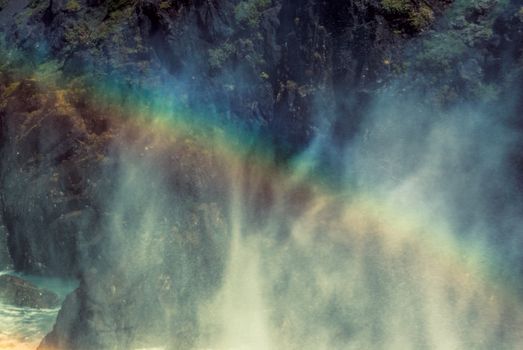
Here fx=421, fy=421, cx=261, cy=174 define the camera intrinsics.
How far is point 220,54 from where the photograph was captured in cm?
1109

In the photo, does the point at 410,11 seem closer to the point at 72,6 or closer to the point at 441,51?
the point at 441,51

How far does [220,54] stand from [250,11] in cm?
141

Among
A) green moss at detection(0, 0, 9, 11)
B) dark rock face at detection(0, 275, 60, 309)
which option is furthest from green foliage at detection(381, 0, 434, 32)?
green moss at detection(0, 0, 9, 11)

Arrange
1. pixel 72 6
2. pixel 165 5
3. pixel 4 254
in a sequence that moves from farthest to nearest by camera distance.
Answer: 1. pixel 72 6
2. pixel 4 254
3. pixel 165 5

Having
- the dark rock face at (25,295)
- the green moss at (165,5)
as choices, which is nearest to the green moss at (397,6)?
the green moss at (165,5)

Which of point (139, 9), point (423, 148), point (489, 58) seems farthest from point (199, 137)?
point (489, 58)

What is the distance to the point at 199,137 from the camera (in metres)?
10.7

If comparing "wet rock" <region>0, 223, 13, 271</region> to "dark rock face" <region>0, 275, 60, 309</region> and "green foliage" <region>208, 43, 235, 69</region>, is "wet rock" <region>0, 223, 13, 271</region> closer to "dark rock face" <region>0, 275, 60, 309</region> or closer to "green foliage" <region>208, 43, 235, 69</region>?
"dark rock face" <region>0, 275, 60, 309</region>

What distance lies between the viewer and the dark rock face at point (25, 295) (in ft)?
36.2

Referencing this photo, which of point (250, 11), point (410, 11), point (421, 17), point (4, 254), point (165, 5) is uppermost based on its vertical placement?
point (165, 5)

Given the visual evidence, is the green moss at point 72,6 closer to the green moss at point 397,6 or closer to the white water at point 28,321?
the white water at point 28,321

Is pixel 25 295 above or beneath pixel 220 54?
beneath

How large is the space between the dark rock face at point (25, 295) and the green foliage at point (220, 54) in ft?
24.2

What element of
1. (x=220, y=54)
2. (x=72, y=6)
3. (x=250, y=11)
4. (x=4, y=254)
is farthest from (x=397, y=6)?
(x=4, y=254)
